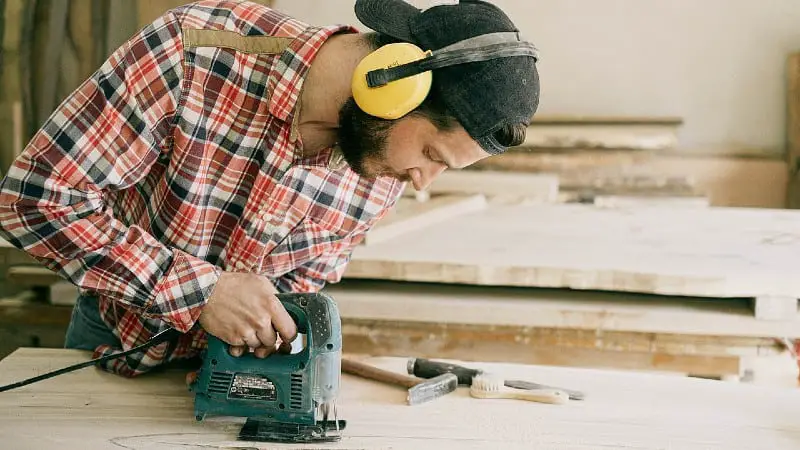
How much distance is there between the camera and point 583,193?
14.1 ft

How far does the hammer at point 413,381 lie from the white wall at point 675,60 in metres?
2.93

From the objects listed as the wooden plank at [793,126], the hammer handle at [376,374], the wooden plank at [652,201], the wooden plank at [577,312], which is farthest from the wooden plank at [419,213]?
the wooden plank at [793,126]

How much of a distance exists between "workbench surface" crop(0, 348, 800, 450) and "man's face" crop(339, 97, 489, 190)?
1.77ft

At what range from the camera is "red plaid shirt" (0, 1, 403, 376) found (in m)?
1.82

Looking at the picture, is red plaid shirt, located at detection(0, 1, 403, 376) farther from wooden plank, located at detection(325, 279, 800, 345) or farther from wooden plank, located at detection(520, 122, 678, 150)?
wooden plank, located at detection(520, 122, 678, 150)

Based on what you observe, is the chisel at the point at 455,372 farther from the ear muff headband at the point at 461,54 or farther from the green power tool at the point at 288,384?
the ear muff headband at the point at 461,54

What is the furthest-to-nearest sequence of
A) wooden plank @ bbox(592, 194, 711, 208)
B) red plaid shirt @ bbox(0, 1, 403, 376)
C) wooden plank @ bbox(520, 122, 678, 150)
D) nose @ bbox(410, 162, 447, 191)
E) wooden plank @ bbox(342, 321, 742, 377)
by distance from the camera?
1. wooden plank @ bbox(520, 122, 678, 150)
2. wooden plank @ bbox(592, 194, 711, 208)
3. wooden plank @ bbox(342, 321, 742, 377)
4. nose @ bbox(410, 162, 447, 191)
5. red plaid shirt @ bbox(0, 1, 403, 376)

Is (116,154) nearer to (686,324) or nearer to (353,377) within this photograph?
(353,377)

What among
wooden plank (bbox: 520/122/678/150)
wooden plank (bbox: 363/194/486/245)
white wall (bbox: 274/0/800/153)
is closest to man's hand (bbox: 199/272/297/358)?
wooden plank (bbox: 363/194/486/245)

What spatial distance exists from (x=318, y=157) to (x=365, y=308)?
35.4 inches

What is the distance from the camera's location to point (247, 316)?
6.01ft

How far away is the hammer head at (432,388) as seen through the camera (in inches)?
79.4

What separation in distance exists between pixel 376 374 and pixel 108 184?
799mm

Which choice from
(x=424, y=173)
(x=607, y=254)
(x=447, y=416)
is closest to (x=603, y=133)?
(x=607, y=254)
